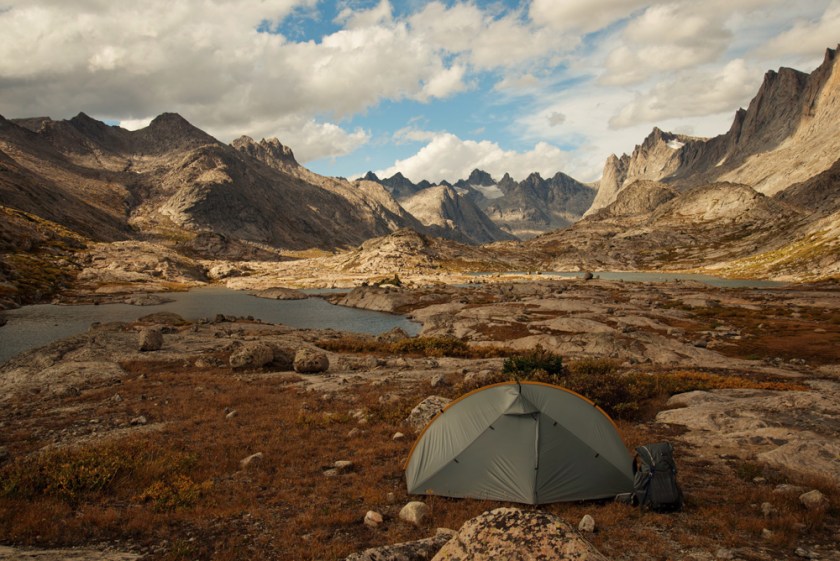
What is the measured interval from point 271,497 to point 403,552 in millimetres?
5887

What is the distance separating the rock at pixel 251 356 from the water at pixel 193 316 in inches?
1516

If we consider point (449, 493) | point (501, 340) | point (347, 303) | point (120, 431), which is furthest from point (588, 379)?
point (347, 303)

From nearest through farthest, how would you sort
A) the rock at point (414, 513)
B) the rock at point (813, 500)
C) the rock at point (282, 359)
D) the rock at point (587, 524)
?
the rock at point (587, 524), the rock at point (813, 500), the rock at point (414, 513), the rock at point (282, 359)

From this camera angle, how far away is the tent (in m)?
12.7

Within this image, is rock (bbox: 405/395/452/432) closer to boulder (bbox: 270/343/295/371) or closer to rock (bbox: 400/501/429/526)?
rock (bbox: 400/501/429/526)

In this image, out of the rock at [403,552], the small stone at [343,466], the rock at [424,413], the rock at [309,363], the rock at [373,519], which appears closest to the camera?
the rock at [403,552]

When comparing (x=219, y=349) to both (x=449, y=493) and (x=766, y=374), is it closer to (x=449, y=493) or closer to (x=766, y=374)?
(x=449, y=493)

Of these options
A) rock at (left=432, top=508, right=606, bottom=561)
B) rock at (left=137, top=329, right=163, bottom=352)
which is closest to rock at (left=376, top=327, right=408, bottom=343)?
rock at (left=137, top=329, right=163, bottom=352)

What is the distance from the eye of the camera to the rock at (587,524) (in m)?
10.6

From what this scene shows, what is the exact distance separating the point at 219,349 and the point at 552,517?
132 ft

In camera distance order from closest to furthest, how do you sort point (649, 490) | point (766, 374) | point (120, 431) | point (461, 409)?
point (649, 490), point (461, 409), point (120, 431), point (766, 374)

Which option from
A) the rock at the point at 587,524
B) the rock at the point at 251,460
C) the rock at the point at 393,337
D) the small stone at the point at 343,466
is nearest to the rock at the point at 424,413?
the small stone at the point at 343,466

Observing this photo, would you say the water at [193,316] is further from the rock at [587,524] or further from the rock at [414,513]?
the rock at [587,524]

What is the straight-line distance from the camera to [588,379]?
2223 centimetres
